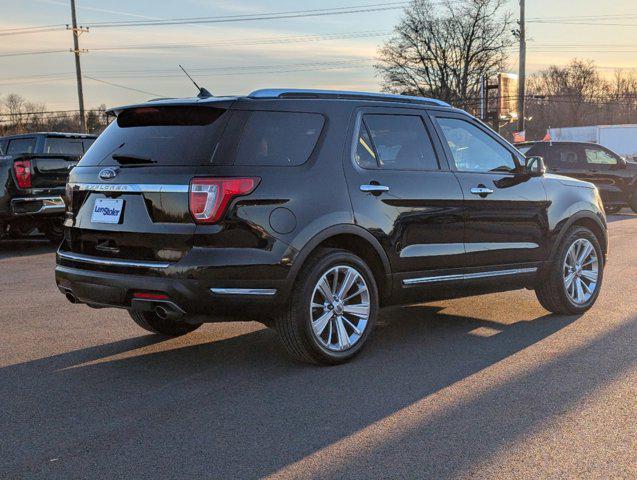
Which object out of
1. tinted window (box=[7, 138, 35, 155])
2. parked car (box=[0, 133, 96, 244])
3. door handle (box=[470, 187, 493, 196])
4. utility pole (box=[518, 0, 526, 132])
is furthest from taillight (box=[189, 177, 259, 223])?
utility pole (box=[518, 0, 526, 132])

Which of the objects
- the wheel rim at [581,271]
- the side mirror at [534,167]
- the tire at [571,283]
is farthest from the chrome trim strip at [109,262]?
the wheel rim at [581,271]

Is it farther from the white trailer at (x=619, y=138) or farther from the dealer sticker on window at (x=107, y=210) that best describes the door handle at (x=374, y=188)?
the white trailer at (x=619, y=138)

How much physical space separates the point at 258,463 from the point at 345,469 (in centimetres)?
40

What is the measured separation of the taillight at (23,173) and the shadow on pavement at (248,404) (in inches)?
276

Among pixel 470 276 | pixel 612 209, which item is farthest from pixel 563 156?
pixel 470 276

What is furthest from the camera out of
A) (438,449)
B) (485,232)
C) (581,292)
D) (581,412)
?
(581,292)

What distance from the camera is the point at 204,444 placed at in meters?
3.57

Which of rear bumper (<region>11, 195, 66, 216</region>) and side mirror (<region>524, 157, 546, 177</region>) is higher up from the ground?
side mirror (<region>524, 157, 546, 177</region>)

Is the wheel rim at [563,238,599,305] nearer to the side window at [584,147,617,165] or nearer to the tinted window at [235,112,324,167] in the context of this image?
the tinted window at [235,112,324,167]

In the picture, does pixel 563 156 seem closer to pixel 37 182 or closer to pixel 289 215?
pixel 37 182

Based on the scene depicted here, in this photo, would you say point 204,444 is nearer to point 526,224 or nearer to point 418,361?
point 418,361

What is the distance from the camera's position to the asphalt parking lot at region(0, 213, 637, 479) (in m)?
3.35

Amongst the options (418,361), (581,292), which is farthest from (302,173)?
(581,292)

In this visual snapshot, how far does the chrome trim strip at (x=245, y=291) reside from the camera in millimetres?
4387
